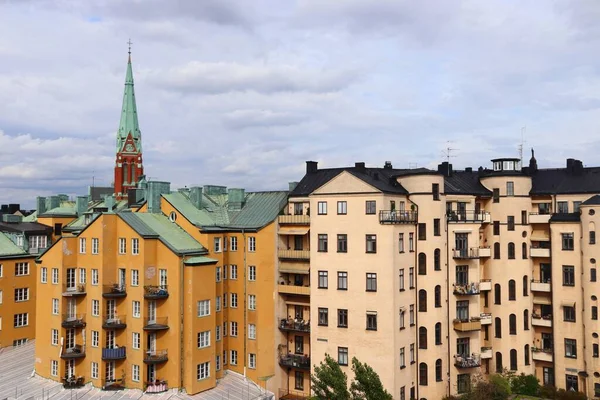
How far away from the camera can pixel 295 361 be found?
57.6 m

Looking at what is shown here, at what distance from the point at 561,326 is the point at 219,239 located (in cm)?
3988

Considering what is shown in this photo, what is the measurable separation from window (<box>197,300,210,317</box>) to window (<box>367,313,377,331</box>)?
16607 millimetres

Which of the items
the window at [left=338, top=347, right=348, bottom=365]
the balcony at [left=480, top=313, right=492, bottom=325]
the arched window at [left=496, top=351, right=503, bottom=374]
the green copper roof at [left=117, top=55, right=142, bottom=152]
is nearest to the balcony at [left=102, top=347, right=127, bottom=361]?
the window at [left=338, top=347, right=348, bottom=365]

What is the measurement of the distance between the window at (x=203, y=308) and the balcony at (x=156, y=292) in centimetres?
348

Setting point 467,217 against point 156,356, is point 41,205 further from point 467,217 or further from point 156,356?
point 467,217

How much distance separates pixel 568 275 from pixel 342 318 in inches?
1054

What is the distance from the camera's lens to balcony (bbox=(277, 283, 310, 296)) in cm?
5751

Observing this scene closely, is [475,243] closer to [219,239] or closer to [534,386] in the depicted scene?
[534,386]

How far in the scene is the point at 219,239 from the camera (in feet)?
196

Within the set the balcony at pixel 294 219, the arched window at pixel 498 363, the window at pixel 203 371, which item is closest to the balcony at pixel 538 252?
the arched window at pixel 498 363

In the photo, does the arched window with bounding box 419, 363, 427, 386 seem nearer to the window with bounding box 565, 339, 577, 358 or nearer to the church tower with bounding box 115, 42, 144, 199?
the window with bounding box 565, 339, 577, 358

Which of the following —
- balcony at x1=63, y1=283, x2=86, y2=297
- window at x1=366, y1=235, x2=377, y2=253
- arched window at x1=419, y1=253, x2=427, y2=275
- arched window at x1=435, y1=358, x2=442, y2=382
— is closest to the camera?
window at x1=366, y1=235, x2=377, y2=253

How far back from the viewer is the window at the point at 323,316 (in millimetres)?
54750

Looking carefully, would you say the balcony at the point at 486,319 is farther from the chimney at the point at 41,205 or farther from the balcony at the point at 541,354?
the chimney at the point at 41,205
